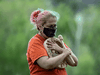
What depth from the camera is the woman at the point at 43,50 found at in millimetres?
1512

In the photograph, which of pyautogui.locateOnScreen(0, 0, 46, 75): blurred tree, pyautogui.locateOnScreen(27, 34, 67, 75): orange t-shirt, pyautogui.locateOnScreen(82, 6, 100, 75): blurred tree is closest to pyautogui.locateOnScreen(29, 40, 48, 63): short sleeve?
pyautogui.locateOnScreen(27, 34, 67, 75): orange t-shirt

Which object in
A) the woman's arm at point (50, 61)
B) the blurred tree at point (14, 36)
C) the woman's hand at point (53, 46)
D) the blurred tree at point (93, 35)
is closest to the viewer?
the woman's arm at point (50, 61)

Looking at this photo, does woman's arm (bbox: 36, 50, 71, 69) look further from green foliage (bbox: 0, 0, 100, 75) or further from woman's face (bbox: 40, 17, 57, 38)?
green foliage (bbox: 0, 0, 100, 75)

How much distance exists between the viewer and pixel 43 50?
1.58m

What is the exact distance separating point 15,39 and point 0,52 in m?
1.31

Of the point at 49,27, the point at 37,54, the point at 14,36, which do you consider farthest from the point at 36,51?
the point at 14,36

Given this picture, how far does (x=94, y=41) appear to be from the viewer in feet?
50.6

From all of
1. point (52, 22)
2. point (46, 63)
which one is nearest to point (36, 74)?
point (46, 63)

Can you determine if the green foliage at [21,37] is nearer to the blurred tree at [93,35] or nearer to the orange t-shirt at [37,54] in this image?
the blurred tree at [93,35]

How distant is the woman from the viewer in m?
1.51

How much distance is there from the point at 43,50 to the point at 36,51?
6 centimetres

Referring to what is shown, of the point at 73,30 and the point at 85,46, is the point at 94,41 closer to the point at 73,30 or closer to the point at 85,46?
the point at 85,46

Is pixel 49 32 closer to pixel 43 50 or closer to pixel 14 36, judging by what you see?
pixel 43 50

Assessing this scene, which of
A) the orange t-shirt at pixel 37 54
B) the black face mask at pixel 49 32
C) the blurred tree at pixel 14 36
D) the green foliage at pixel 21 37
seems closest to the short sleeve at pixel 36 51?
the orange t-shirt at pixel 37 54
